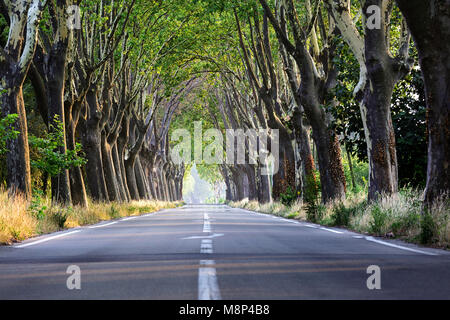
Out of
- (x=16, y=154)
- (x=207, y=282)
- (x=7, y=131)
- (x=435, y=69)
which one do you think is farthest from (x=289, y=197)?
(x=207, y=282)

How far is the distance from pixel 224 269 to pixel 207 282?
1109 mm

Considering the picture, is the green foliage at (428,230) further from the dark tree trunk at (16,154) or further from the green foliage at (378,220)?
the dark tree trunk at (16,154)

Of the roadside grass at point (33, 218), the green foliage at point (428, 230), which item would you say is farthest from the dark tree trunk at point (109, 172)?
the green foliage at point (428, 230)

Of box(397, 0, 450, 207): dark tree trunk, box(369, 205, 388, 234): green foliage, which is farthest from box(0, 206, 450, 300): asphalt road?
box(369, 205, 388, 234): green foliage

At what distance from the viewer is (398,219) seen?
13969mm

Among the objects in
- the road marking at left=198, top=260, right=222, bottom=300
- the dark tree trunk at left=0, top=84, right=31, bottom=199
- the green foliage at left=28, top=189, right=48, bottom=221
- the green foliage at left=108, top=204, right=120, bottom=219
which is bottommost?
the green foliage at left=108, top=204, right=120, bottom=219

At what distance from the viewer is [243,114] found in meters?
44.0

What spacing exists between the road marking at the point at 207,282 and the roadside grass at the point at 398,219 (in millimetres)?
4670

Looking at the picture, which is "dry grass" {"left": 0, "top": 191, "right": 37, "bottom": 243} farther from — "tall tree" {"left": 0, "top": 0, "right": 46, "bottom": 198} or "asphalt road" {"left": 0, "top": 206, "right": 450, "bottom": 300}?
"tall tree" {"left": 0, "top": 0, "right": 46, "bottom": 198}

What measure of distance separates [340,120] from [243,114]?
20.0 metres

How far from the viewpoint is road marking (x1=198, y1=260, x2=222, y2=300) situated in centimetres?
604
